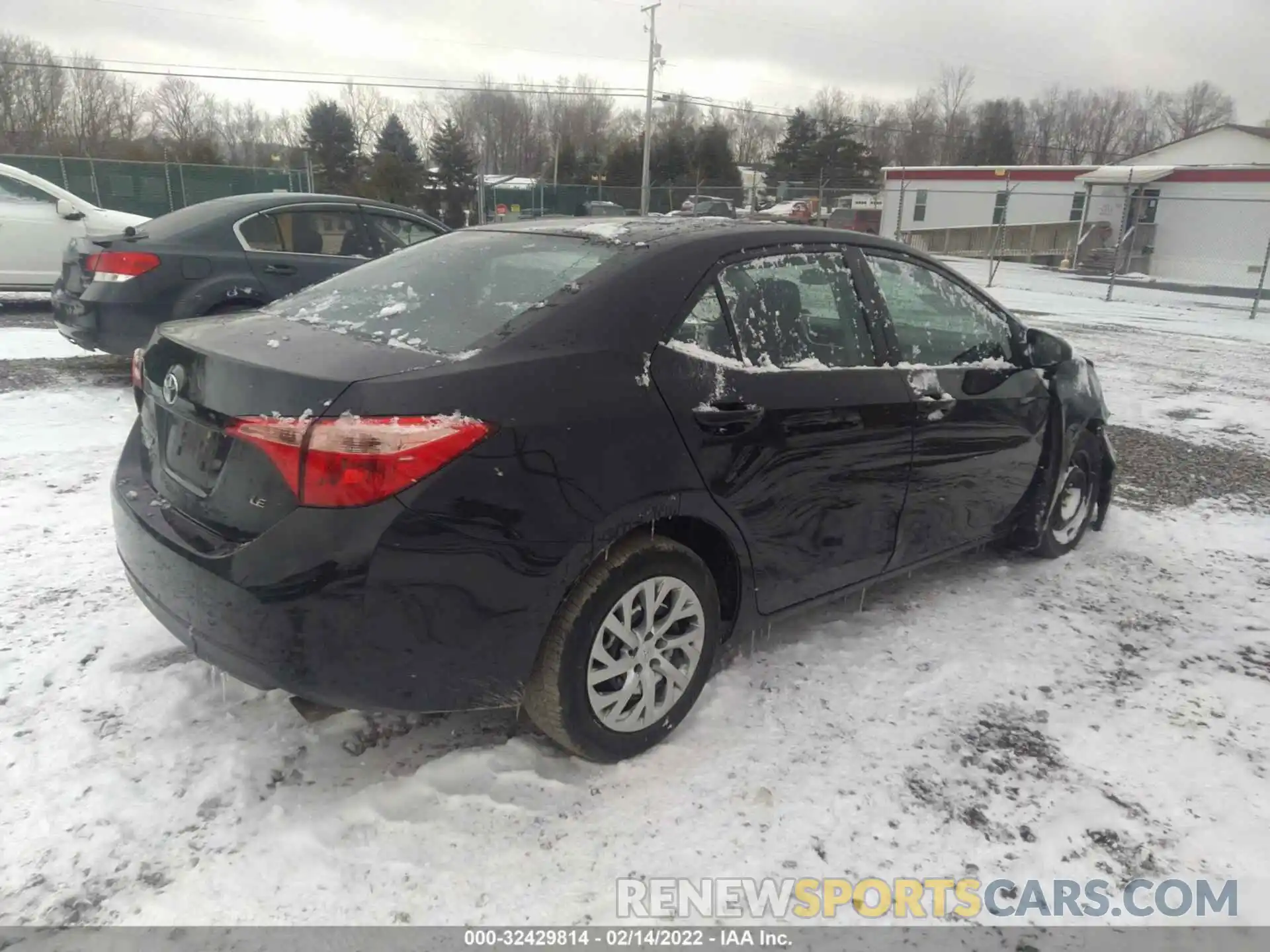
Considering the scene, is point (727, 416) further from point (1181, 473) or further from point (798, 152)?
point (798, 152)

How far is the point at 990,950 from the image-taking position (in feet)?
6.95

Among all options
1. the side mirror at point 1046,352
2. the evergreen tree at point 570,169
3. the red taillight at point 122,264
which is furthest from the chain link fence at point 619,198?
the side mirror at point 1046,352

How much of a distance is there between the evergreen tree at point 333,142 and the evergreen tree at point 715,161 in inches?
814

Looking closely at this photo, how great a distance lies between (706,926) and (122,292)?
601cm

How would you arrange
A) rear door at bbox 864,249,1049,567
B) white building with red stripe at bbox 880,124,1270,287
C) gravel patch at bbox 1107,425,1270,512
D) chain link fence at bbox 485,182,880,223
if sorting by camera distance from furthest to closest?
chain link fence at bbox 485,182,880,223 < white building with red stripe at bbox 880,124,1270,287 < gravel patch at bbox 1107,425,1270,512 < rear door at bbox 864,249,1049,567

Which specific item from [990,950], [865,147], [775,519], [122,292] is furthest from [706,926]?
[865,147]

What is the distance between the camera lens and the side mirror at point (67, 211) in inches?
382

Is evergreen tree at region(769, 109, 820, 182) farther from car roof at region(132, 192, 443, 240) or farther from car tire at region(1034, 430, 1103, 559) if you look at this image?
car tire at region(1034, 430, 1103, 559)

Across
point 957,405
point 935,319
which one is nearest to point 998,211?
point 935,319

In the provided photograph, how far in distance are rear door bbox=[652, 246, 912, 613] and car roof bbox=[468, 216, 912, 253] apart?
7 centimetres

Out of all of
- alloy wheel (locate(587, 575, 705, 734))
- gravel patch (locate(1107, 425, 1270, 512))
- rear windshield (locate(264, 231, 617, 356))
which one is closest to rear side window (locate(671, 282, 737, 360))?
rear windshield (locate(264, 231, 617, 356))

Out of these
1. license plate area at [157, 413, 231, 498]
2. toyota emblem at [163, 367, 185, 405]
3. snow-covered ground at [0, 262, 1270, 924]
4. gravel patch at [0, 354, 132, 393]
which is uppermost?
toyota emblem at [163, 367, 185, 405]

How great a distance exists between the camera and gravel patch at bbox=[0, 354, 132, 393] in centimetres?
673

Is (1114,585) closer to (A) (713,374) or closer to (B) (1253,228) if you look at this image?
(A) (713,374)
